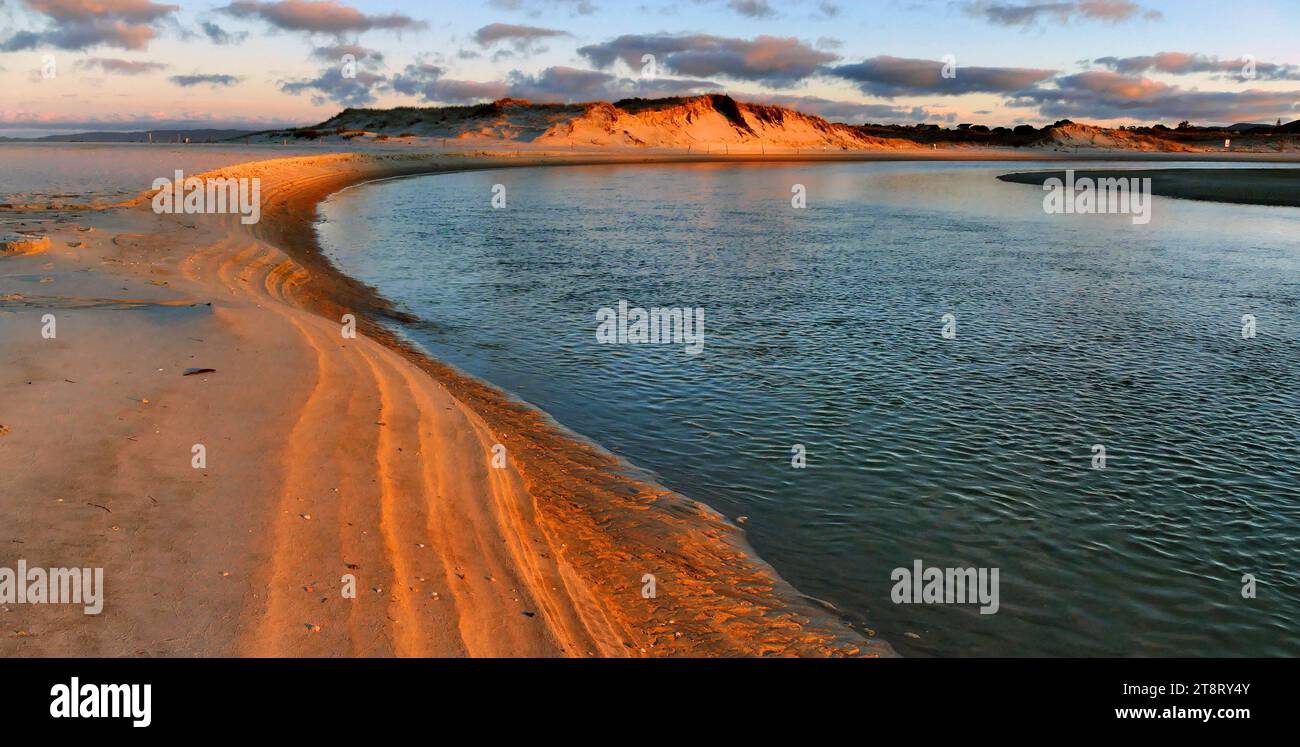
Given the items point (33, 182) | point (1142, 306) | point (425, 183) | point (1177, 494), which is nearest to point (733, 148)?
point (425, 183)

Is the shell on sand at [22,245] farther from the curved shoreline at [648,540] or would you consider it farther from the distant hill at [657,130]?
the distant hill at [657,130]

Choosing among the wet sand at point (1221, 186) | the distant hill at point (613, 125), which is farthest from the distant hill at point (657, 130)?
the wet sand at point (1221, 186)

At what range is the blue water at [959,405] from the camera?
254 inches

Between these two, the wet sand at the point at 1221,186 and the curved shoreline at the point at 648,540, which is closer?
the curved shoreline at the point at 648,540

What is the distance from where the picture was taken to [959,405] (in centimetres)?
1059

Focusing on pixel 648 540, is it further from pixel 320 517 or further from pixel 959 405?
pixel 959 405

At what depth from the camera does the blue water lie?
6.46 metres

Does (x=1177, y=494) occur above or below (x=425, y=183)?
below

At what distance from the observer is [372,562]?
539cm

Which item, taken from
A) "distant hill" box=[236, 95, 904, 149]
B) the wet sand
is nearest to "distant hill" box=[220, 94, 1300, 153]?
"distant hill" box=[236, 95, 904, 149]

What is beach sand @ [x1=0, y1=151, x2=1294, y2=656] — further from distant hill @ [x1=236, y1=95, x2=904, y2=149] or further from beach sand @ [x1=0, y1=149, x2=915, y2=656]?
distant hill @ [x1=236, y1=95, x2=904, y2=149]

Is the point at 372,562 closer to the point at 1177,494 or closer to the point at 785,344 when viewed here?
the point at 1177,494

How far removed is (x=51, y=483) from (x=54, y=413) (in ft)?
5.07
